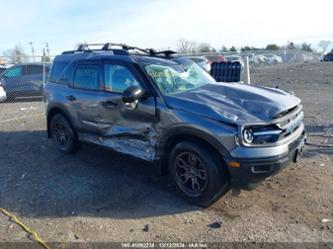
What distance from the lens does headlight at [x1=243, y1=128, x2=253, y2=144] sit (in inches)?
141

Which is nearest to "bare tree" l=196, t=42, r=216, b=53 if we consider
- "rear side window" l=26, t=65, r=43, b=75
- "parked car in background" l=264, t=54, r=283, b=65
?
"parked car in background" l=264, t=54, r=283, b=65

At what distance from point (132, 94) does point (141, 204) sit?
57.3 inches

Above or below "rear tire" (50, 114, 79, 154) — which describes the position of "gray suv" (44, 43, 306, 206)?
above

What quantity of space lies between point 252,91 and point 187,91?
2.92 feet

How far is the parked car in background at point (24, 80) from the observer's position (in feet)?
43.5

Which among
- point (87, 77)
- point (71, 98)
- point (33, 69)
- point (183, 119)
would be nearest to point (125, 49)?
point (87, 77)

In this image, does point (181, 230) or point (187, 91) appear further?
point (187, 91)

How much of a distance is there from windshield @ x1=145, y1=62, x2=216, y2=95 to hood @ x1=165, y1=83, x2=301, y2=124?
191 millimetres

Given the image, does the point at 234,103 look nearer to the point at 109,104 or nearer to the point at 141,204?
the point at 141,204

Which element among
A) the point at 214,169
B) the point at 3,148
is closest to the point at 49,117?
the point at 3,148

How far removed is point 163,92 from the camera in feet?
14.2

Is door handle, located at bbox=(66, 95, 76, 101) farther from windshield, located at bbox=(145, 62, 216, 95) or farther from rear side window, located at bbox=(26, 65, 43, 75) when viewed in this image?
rear side window, located at bbox=(26, 65, 43, 75)

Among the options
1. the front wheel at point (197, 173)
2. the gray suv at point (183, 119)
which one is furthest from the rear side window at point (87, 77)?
the front wheel at point (197, 173)

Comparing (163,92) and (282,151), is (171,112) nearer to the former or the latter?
(163,92)
